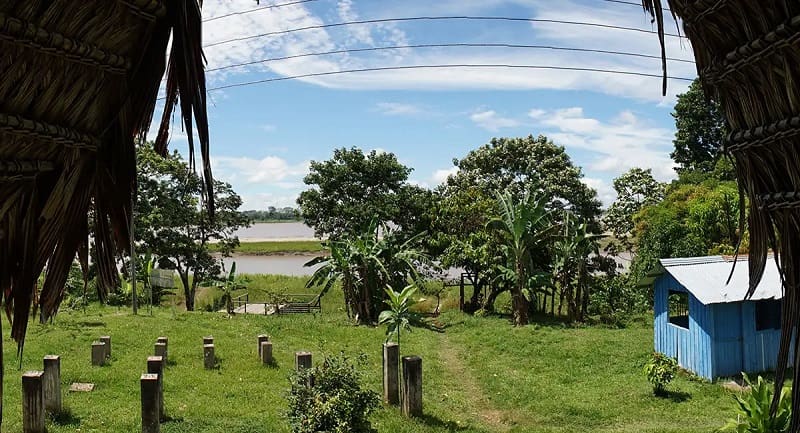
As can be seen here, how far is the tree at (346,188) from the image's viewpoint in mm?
18703

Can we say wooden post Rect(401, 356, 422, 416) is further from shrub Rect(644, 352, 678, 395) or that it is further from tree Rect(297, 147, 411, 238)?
tree Rect(297, 147, 411, 238)

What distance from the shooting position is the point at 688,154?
27312 mm

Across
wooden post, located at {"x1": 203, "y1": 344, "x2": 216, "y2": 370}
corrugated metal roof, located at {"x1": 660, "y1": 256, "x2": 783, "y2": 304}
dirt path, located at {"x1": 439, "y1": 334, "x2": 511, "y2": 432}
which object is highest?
corrugated metal roof, located at {"x1": 660, "y1": 256, "x2": 783, "y2": 304}

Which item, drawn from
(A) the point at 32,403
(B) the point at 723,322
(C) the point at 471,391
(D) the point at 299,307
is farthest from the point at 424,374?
(D) the point at 299,307

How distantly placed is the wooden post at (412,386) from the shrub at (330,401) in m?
0.70

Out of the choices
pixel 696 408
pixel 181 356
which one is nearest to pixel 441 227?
pixel 181 356

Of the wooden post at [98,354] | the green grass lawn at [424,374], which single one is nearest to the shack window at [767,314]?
the green grass lawn at [424,374]

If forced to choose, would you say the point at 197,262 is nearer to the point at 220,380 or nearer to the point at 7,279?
the point at 220,380

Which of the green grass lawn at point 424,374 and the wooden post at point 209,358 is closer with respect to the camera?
the green grass lawn at point 424,374

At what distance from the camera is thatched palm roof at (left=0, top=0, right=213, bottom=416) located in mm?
1302

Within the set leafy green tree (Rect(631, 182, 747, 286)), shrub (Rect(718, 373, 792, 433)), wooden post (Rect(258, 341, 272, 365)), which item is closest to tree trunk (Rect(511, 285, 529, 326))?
leafy green tree (Rect(631, 182, 747, 286))

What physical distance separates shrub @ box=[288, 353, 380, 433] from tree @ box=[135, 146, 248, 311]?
11.5m

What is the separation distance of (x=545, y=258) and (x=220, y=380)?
10.0 m

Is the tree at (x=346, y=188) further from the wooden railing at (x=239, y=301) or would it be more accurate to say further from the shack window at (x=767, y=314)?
the shack window at (x=767, y=314)
